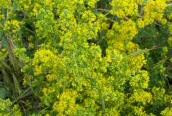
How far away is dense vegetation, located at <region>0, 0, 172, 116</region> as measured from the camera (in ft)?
6.47

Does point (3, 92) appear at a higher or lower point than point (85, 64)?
lower

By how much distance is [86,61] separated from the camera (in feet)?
6.16

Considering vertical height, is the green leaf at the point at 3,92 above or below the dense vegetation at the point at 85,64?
below

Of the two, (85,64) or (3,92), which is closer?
(85,64)

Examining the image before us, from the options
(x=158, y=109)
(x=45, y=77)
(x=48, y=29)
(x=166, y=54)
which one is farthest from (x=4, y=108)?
(x=166, y=54)

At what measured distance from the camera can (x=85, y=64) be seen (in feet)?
6.16

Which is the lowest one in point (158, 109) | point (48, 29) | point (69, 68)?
point (158, 109)

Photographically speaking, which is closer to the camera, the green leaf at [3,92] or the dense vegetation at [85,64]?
the dense vegetation at [85,64]

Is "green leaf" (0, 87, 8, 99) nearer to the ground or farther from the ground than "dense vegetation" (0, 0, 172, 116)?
nearer to the ground

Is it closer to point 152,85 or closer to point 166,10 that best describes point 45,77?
point 152,85

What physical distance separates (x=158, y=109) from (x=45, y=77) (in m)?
0.74

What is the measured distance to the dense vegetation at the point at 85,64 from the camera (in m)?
1.97

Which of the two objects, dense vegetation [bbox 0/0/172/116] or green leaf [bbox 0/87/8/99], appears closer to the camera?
dense vegetation [bbox 0/0/172/116]

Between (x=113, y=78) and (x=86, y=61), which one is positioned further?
(x=113, y=78)
